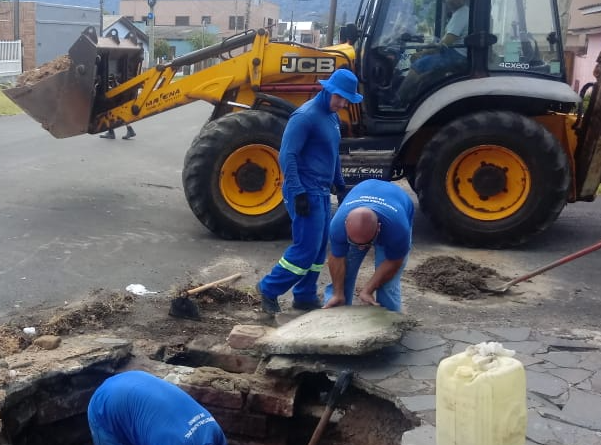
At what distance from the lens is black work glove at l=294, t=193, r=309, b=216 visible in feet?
18.9

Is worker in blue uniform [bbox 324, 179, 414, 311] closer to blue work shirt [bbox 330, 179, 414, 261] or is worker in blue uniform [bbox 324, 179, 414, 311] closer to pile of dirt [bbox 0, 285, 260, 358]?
blue work shirt [bbox 330, 179, 414, 261]

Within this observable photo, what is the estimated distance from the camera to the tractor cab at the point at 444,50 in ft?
25.8

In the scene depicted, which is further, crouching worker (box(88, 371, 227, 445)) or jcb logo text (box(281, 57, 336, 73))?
jcb logo text (box(281, 57, 336, 73))

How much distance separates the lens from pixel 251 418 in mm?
4676

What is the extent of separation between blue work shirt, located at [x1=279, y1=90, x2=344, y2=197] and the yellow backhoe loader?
1.95 m

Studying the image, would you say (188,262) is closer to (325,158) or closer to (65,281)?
(65,281)

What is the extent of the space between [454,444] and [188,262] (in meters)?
4.42

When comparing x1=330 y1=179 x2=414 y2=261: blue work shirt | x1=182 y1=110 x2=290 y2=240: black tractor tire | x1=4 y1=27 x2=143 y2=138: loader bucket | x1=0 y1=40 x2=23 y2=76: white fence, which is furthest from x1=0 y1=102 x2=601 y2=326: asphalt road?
x1=0 y1=40 x2=23 y2=76: white fence

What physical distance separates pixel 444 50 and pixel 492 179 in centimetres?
135

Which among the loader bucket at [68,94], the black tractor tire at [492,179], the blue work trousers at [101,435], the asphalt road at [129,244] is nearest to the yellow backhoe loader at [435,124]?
the black tractor tire at [492,179]

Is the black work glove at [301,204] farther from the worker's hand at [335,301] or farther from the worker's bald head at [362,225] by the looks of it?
the worker's bald head at [362,225]

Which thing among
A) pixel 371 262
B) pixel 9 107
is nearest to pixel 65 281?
pixel 371 262

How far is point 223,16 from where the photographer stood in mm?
78812

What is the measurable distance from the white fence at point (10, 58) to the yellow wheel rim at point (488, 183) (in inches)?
957
